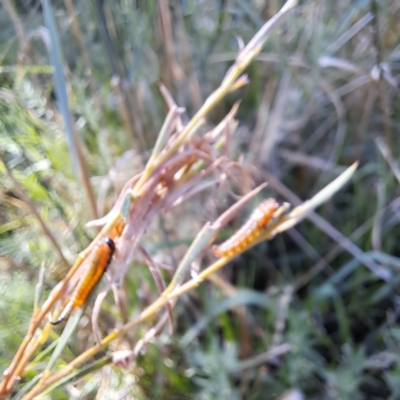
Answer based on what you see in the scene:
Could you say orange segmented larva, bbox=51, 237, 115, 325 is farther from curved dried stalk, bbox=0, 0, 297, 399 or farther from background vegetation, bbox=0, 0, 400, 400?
background vegetation, bbox=0, 0, 400, 400

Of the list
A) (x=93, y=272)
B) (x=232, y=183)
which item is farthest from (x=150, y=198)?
(x=232, y=183)

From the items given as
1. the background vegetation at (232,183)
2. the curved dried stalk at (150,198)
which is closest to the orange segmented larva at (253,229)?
the curved dried stalk at (150,198)

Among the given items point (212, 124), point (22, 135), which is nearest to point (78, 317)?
point (22, 135)

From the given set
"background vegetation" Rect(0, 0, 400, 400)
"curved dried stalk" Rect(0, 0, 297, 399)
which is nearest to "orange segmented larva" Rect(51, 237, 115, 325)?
"curved dried stalk" Rect(0, 0, 297, 399)

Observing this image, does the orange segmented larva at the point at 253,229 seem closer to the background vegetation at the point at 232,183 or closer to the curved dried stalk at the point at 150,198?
the curved dried stalk at the point at 150,198

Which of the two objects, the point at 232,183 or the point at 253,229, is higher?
the point at 253,229

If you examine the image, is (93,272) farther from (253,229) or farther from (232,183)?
(232,183)

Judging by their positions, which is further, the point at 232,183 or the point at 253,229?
the point at 232,183
